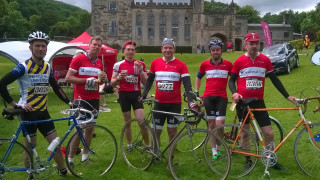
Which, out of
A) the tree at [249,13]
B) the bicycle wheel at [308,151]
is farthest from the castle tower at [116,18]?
the bicycle wheel at [308,151]

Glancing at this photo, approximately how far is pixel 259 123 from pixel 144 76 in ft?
7.57

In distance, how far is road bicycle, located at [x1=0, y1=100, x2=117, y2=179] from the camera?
4.47 metres

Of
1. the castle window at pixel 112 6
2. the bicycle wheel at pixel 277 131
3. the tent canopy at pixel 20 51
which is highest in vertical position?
the castle window at pixel 112 6

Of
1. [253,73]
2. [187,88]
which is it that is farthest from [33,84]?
[253,73]

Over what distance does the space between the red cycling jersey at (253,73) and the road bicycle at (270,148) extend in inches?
9.4

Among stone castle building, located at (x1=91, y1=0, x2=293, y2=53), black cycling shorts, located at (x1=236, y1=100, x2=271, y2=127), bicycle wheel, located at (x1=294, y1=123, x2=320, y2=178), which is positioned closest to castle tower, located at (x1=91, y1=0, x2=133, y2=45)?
stone castle building, located at (x1=91, y1=0, x2=293, y2=53)

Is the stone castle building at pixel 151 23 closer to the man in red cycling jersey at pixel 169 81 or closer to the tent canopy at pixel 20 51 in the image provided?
the tent canopy at pixel 20 51

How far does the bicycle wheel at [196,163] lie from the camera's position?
4.79 metres

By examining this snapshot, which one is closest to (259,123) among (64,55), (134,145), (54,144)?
(134,145)

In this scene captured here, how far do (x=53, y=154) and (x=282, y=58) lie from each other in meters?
16.3

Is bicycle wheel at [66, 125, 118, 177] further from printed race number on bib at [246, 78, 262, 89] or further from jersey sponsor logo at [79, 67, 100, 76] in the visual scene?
printed race number on bib at [246, 78, 262, 89]

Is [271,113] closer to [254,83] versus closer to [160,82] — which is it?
[254,83]

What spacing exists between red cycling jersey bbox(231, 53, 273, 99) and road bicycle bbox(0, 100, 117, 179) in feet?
8.09

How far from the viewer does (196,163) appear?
18.3 feet
